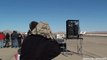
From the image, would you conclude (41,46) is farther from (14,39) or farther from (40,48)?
(14,39)

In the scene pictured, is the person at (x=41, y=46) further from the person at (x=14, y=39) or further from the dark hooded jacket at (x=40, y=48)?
the person at (x=14, y=39)

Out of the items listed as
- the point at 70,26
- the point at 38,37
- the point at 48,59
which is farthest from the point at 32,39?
the point at 70,26

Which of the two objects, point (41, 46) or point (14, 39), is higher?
point (41, 46)

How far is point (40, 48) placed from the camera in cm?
427

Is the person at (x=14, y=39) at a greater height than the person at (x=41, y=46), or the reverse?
the person at (x=41, y=46)

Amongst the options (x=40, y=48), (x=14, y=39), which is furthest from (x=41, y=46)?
(x=14, y=39)

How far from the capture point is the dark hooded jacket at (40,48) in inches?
168

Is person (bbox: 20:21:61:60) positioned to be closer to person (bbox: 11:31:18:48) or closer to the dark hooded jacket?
the dark hooded jacket

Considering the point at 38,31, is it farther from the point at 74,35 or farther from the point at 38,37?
the point at 74,35

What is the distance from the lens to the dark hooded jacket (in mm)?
4263

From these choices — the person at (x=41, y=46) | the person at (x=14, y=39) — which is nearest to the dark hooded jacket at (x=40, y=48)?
the person at (x=41, y=46)

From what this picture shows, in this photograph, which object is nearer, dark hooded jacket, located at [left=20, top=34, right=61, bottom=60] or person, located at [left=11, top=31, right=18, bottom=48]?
dark hooded jacket, located at [left=20, top=34, right=61, bottom=60]

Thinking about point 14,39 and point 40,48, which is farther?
point 14,39

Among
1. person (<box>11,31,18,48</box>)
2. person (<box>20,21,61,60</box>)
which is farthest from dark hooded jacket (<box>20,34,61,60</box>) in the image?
person (<box>11,31,18,48</box>)
